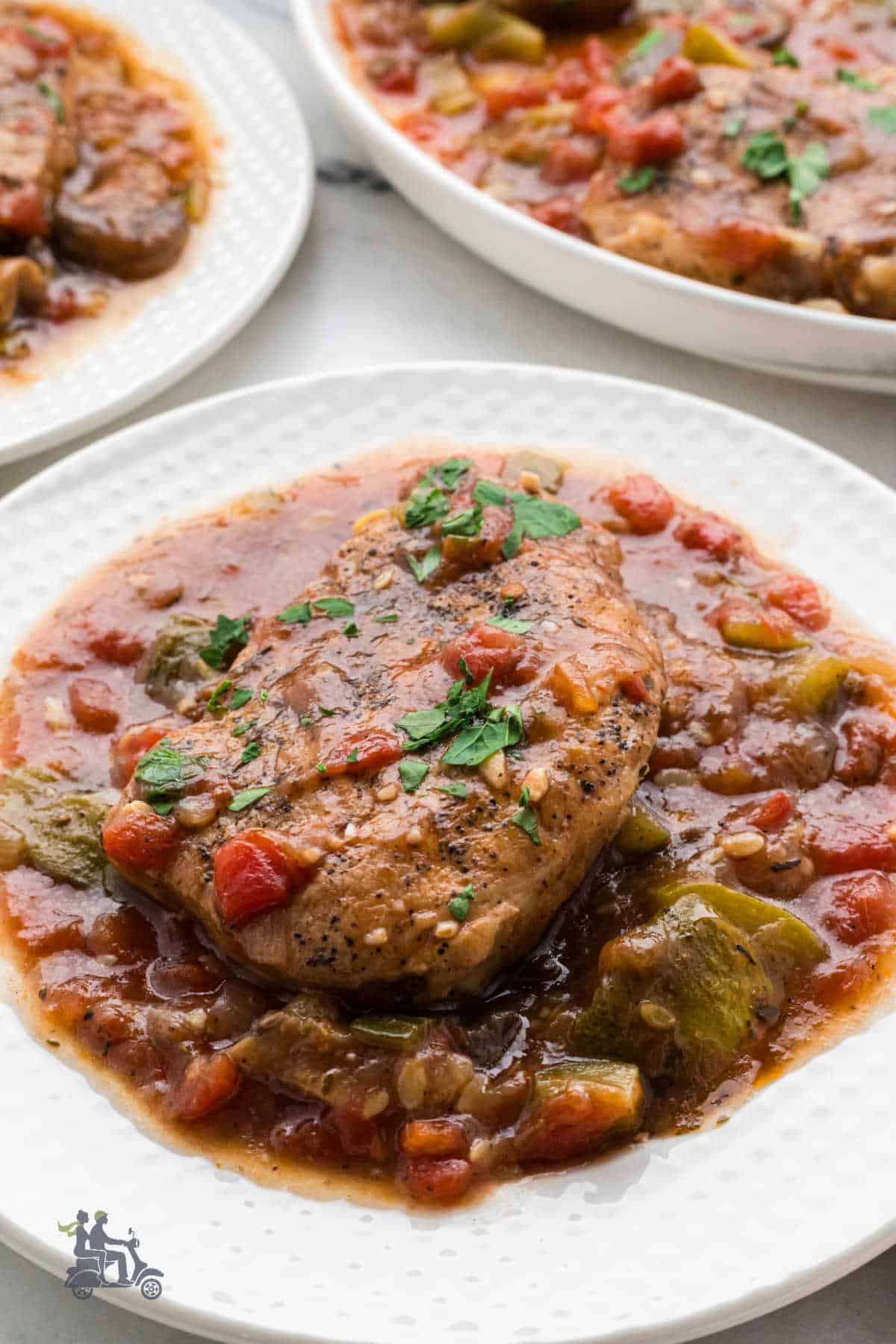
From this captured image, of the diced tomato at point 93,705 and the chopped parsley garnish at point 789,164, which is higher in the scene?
the chopped parsley garnish at point 789,164

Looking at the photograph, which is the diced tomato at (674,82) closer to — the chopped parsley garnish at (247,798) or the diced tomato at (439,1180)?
the chopped parsley garnish at (247,798)

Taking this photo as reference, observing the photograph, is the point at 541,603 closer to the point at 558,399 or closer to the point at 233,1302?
the point at 558,399

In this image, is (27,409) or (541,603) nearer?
(541,603)

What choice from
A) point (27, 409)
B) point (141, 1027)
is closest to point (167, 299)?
point (27, 409)

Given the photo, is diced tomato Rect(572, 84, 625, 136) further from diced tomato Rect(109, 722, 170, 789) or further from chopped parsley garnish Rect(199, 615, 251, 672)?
diced tomato Rect(109, 722, 170, 789)

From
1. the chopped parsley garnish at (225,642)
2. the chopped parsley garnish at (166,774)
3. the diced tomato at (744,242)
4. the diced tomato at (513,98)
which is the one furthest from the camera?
the diced tomato at (513,98)

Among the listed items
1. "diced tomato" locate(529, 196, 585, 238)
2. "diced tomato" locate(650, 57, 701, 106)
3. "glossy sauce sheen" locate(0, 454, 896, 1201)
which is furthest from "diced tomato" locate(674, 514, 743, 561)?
"diced tomato" locate(650, 57, 701, 106)

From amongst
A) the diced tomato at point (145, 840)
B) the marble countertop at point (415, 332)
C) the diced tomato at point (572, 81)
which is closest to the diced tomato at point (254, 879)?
the diced tomato at point (145, 840)

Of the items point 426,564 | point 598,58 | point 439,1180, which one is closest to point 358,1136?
point 439,1180
